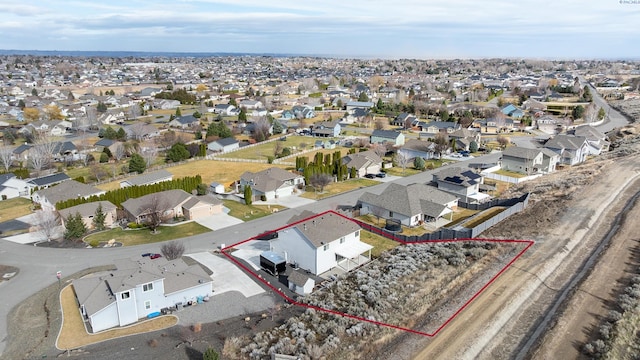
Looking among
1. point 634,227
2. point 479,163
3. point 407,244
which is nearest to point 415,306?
point 407,244

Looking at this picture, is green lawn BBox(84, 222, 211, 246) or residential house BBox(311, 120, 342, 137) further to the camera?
residential house BBox(311, 120, 342, 137)

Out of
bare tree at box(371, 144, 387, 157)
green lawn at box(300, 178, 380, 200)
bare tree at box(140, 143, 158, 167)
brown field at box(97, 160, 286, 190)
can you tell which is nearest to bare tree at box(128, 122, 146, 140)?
bare tree at box(140, 143, 158, 167)

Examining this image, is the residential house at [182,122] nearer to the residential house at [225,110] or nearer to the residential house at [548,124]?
the residential house at [225,110]

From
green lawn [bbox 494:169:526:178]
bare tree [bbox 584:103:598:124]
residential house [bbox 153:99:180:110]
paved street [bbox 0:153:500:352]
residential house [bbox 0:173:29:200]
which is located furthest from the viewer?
residential house [bbox 153:99:180:110]

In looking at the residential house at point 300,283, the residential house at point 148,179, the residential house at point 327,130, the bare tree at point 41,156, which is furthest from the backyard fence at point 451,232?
the bare tree at point 41,156

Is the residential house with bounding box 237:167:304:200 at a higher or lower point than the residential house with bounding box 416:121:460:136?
lower

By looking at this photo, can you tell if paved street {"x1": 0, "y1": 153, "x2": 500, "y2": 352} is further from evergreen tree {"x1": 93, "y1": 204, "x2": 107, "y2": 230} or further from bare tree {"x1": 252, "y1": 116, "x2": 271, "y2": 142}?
bare tree {"x1": 252, "y1": 116, "x2": 271, "y2": 142}
